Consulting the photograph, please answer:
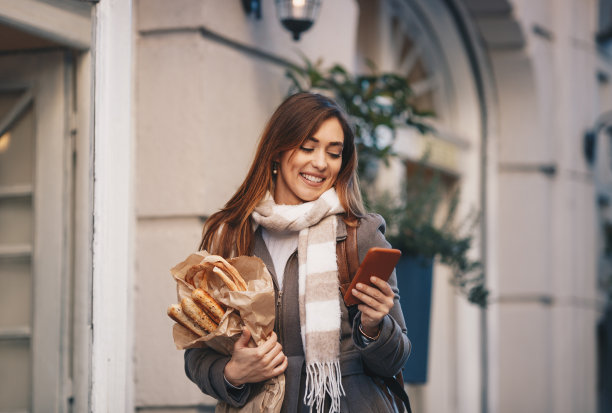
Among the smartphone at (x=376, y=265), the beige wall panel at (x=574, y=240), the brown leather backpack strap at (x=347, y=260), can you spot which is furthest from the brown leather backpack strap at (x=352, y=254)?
the beige wall panel at (x=574, y=240)

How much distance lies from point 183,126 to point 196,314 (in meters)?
1.45

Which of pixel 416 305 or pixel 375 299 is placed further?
pixel 416 305

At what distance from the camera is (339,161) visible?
8.25 ft

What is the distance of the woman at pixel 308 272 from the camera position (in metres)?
2.26

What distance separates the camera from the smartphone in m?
2.10

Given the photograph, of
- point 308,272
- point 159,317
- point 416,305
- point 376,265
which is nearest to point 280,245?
point 308,272

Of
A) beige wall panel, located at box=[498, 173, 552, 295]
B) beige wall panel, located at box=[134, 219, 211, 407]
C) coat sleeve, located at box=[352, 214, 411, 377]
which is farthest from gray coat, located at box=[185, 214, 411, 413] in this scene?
beige wall panel, located at box=[498, 173, 552, 295]

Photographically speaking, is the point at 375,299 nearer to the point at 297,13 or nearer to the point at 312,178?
the point at 312,178

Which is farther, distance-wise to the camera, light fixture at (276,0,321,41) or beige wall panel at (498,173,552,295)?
beige wall panel at (498,173,552,295)

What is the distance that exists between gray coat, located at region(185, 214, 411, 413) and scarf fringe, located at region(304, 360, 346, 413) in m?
0.05

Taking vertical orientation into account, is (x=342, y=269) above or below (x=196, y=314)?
above

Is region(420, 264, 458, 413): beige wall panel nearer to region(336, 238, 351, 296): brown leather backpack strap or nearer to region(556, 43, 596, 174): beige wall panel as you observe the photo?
region(556, 43, 596, 174): beige wall panel

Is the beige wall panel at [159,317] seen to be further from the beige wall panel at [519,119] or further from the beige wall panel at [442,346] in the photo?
the beige wall panel at [519,119]

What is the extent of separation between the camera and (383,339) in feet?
7.30
